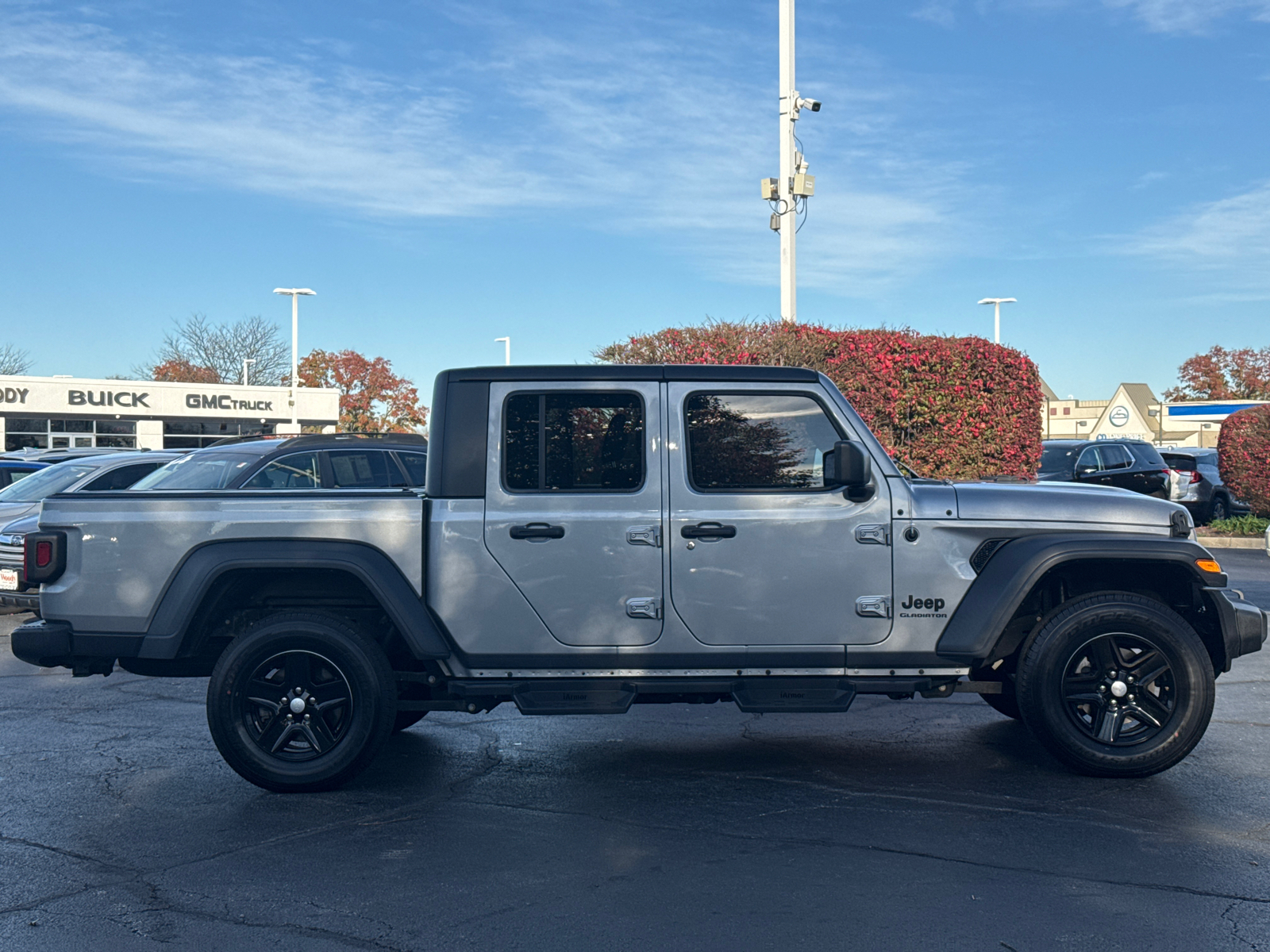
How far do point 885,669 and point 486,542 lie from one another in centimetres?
203

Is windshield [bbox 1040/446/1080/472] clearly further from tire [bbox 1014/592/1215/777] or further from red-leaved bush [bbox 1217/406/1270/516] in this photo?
tire [bbox 1014/592/1215/777]

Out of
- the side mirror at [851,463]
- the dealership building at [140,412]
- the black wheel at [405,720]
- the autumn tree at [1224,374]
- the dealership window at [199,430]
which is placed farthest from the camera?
the autumn tree at [1224,374]

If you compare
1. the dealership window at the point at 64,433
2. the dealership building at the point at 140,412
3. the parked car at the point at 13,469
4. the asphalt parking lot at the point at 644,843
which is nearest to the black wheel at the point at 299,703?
the asphalt parking lot at the point at 644,843

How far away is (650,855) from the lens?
4.77 meters

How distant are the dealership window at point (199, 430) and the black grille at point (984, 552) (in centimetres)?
4850

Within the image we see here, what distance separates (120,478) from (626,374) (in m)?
9.10

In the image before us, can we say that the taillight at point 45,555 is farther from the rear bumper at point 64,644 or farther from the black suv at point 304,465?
the black suv at point 304,465

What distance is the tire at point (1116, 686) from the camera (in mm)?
5699

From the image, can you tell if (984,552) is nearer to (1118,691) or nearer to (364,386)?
(1118,691)

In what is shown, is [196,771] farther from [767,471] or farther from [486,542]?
[767,471]

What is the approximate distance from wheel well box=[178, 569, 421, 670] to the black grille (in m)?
2.84

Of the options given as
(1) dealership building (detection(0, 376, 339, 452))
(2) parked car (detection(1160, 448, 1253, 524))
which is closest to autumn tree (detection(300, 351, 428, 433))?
(1) dealership building (detection(0, 376, 339, 452))

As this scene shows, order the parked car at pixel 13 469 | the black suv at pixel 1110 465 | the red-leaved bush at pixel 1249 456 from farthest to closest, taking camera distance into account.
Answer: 1. the red-leaved bush at pixel 1249 456
2. the black suv at pixel 1110 465
3. the parked car at pixel 13 469

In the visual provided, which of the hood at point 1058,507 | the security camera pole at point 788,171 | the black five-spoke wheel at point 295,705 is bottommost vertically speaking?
the black five-spoke wheel at point 295,705
